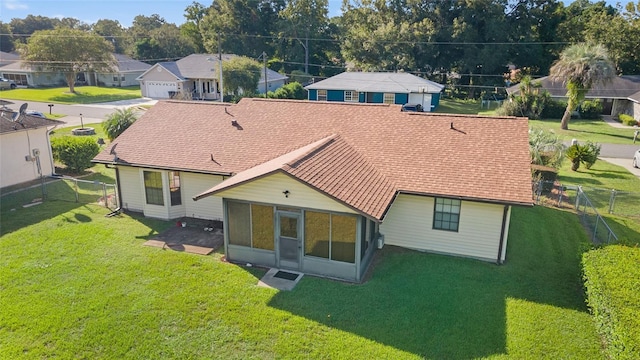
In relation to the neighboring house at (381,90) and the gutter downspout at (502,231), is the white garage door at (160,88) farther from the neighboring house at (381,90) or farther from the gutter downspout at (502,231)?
the gutter downspout at (502,231)

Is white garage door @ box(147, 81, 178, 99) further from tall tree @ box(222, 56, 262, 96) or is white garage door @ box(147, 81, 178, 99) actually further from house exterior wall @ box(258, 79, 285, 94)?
tall tree @ box(222, 56, 262, 96)

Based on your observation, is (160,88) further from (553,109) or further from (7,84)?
(553,109)

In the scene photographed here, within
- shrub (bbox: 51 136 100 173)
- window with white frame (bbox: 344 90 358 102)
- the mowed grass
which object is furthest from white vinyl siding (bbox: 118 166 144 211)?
window with white frame (bbox: 344 90 358 102)

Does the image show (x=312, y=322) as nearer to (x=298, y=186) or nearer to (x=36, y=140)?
(x=298, y=186)

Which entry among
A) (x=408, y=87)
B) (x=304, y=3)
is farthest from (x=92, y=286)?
(x=304, y=3)

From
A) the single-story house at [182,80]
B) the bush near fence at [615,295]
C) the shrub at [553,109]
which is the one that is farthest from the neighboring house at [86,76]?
the bush near fence at [615,295]

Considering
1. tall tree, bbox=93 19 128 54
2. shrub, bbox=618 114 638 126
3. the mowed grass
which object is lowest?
the mowed grass
